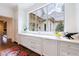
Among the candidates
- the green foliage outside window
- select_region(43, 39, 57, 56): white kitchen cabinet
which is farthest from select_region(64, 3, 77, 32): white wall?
select_region(43, 39, 57, 56): white kitchen cabinet

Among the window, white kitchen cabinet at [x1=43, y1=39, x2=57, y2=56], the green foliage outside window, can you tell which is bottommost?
white kitchen cabinet at [x1=43, y1=39, x2=57, y2=56]

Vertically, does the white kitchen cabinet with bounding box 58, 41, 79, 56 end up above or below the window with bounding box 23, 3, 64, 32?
below

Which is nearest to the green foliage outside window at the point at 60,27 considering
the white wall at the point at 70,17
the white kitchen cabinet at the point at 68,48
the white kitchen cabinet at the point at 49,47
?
the white wall at the point at 70,17

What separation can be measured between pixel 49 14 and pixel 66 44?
137 centimetres

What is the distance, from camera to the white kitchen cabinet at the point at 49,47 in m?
1.56

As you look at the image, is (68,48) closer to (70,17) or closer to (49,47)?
(49,47)

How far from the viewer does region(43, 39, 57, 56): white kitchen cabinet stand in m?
1.56

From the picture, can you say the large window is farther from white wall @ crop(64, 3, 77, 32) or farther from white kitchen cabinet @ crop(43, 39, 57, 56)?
white kitchen cabinet @ crop(43, 39, 57, 56)

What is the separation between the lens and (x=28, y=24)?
3.81 metres

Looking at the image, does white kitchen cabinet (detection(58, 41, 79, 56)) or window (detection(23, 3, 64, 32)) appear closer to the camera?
white kitchen cabinet (detection(58, 41, 79, 56))

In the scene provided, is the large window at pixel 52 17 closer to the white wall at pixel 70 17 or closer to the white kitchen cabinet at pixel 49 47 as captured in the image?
the white wall at pixel 70 17

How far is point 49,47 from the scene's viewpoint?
5.63ft

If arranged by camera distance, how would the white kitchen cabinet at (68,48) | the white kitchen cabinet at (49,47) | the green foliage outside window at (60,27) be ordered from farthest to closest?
the green foliage outside window at (60,27) < the white kitchen cabinet at (49,47) < the white kitchen cabinet at (68,48)

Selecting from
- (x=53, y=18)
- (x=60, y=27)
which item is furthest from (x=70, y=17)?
(x=53, y=18)
